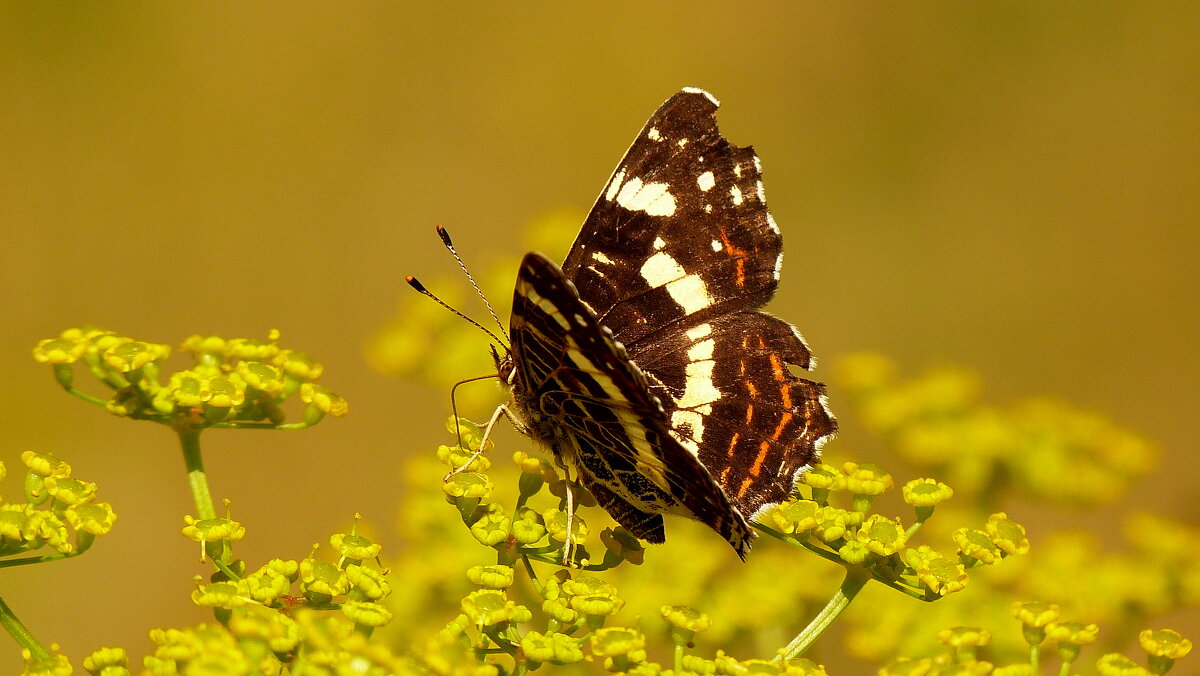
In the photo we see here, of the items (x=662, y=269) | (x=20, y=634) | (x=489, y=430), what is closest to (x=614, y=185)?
(x=662, y=269)

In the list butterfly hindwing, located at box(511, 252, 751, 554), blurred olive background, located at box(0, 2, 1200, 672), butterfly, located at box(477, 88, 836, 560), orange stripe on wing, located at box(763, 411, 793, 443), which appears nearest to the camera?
butterfly hindwing, located at box(511, 252, 751, 554)

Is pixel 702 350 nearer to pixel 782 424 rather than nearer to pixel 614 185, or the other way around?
pixel 782 424

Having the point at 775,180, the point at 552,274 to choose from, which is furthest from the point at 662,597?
the point at 775,180

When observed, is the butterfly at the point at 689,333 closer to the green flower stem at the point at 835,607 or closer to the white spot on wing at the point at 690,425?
the white spot on wing at the point at 690,425

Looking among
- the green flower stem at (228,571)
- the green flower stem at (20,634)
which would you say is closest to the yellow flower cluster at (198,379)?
the green flower stem at (228,571)

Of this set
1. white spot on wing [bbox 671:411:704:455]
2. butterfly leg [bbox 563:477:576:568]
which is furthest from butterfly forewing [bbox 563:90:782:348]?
butterfly leg [bbox 563:477:576:568]

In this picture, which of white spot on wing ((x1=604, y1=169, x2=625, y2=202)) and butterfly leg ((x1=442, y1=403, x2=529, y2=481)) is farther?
white spot on wing ((x1=604, y1=169, x2=625, y2=202))

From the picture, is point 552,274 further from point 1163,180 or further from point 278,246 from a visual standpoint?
point 1163,180

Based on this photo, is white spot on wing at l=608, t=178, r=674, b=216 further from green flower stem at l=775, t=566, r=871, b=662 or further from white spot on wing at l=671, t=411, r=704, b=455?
green flower stem at l=775, t=566, r=871, b=662
